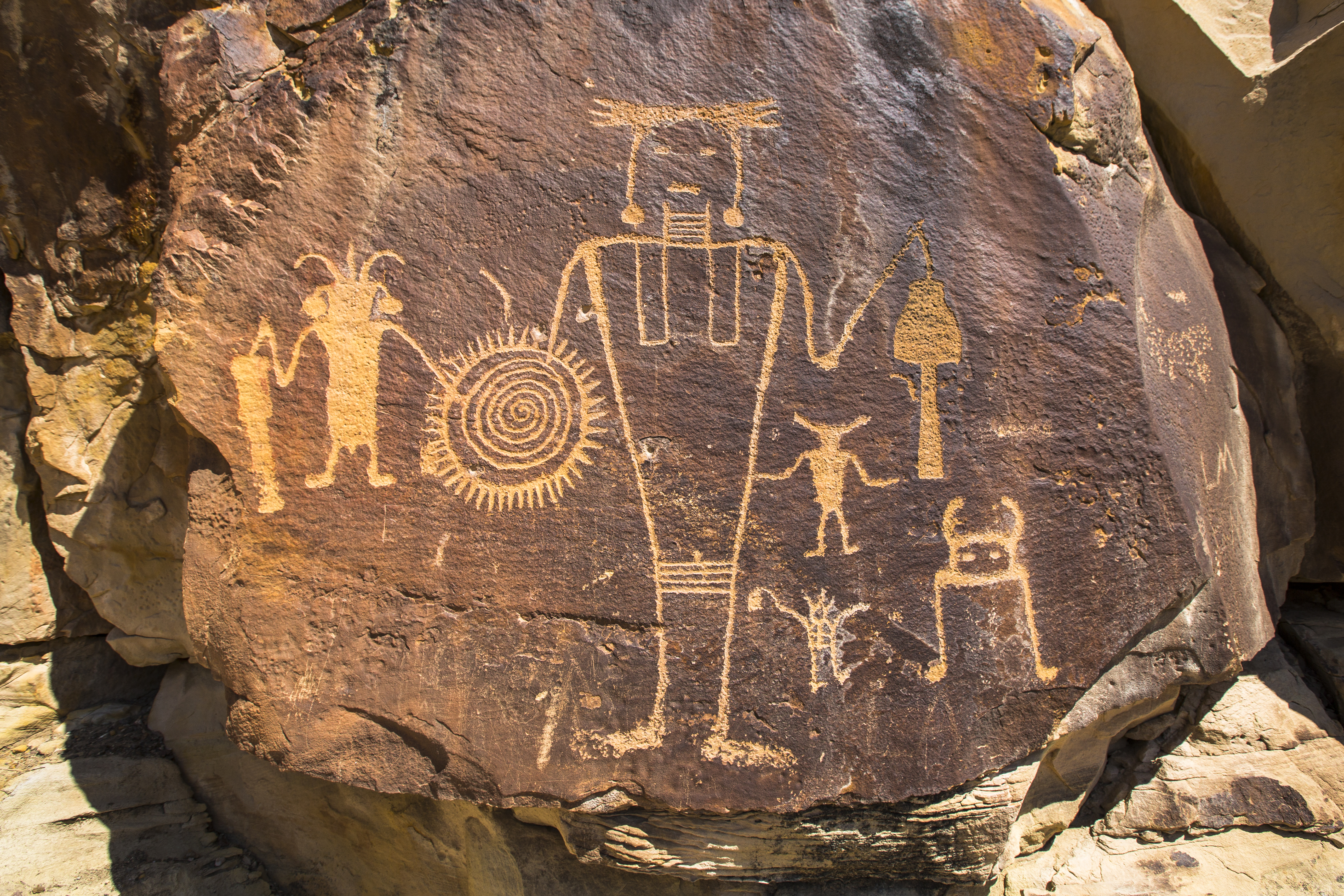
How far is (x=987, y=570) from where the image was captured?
87.4 inches

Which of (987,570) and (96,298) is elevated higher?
(96,298)

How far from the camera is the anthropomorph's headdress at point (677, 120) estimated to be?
2262mm

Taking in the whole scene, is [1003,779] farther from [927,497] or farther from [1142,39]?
[1142,39]

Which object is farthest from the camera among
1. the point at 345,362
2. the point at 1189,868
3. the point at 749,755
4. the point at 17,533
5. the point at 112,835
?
the point at 17,533

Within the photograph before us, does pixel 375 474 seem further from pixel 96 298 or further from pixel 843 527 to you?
pixel 96 298

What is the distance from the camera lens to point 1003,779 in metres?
2.30

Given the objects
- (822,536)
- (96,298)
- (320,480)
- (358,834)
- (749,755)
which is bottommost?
(358,834)

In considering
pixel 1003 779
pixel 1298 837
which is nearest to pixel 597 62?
pixel 1003 779

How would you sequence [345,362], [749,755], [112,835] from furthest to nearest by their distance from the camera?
[112,835], [345,362], [749,755]

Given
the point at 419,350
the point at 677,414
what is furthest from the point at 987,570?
the point at 419,350

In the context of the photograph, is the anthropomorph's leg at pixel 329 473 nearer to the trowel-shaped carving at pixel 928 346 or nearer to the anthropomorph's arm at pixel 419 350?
the anthropomorph's arm at pixel 419 350

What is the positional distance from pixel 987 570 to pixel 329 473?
1.83 metres

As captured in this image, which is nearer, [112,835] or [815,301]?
[815,301]

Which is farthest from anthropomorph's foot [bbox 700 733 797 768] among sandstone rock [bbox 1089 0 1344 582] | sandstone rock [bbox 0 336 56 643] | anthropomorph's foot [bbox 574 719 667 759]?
sandstone rock [bbox 0 336 56 643]
